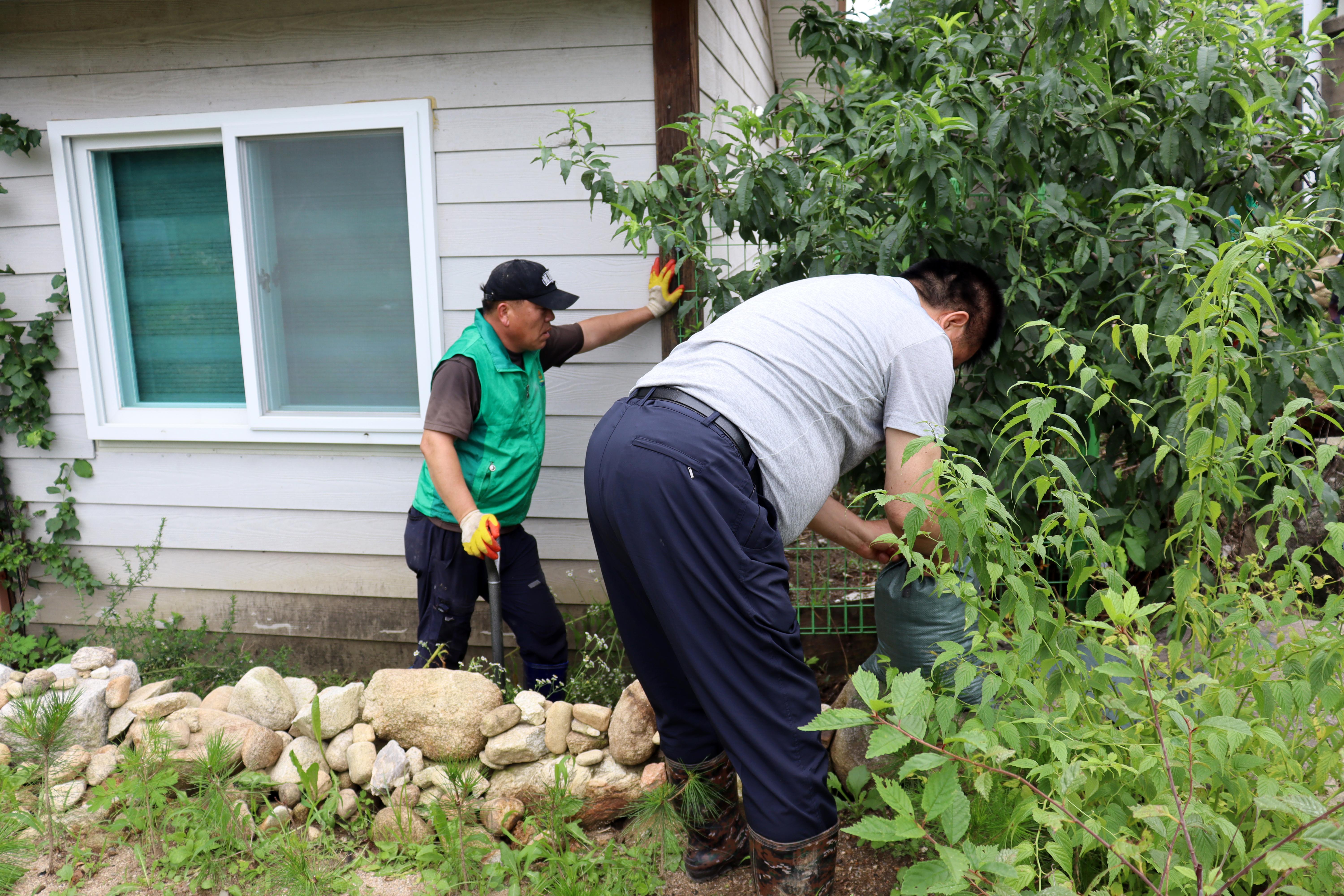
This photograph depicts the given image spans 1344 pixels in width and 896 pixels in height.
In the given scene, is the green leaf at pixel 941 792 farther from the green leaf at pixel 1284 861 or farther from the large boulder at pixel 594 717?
the large boulder at pixel 594 717

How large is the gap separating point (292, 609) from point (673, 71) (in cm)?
276

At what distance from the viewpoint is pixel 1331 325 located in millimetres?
2459

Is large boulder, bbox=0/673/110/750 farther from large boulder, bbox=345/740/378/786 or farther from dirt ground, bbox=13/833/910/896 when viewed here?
large boulder, bbox=345/740/378/786

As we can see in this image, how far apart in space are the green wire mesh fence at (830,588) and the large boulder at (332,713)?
1.47 m

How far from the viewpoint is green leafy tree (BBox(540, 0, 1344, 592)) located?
93.7 inches

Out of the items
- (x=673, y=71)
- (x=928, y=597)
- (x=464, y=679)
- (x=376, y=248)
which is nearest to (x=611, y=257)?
(x=673, y=71)

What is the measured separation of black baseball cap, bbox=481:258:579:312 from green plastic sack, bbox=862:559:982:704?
1.51m

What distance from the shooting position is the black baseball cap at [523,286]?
3.14 metres

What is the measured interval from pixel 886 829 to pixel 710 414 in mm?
923

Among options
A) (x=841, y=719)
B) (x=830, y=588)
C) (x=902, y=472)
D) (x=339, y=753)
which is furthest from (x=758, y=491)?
(x=339, y=753)

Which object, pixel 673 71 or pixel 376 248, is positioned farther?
pixel 376 248

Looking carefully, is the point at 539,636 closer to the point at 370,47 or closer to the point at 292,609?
the point at 292,609

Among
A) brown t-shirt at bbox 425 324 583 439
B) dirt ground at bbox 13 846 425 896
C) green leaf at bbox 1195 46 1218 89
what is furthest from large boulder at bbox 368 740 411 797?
green leaf at bbox 1195 46 1218 89

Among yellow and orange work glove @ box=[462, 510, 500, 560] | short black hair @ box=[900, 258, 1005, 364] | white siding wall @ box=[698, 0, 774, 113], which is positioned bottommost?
yellow and orange work glove @ box=[462, 510, 500, 560]
